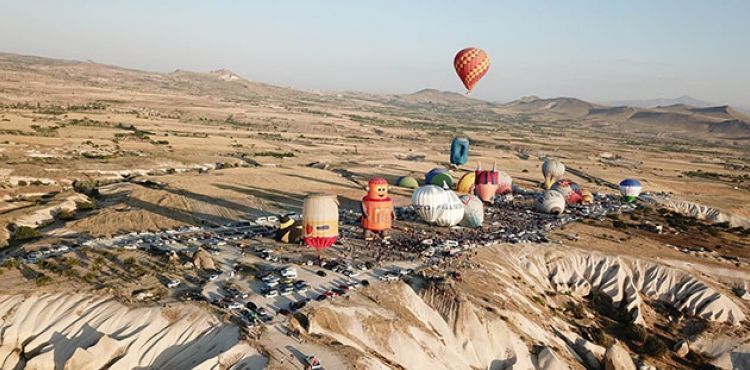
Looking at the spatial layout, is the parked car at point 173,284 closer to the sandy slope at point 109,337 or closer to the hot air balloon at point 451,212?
the sandy slope at point 109,337

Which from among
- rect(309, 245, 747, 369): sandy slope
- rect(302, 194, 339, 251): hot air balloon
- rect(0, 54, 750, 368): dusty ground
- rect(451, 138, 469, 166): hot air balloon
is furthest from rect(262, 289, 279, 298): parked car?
rect(451, 138, 469, 166): hot air balloon

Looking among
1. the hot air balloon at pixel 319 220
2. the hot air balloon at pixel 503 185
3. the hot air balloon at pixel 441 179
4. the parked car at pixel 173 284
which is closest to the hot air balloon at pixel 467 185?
the hot air balloon at pixel 441 179

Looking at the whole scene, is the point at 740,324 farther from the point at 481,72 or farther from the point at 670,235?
the point at 481,72

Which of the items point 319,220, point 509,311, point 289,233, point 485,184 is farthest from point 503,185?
point 319,220

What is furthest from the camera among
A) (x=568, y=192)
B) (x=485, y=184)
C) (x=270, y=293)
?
(x=568, y=192)

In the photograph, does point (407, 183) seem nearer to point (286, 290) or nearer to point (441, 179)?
point (441, 179)

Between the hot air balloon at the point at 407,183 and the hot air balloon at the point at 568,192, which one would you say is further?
the hot air balloon at the point at 407,183

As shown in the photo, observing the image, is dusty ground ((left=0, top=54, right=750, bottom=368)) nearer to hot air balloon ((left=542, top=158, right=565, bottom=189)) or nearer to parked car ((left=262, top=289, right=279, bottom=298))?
hot air balloon ((left=542, top=158, right=565, bottom=189))
